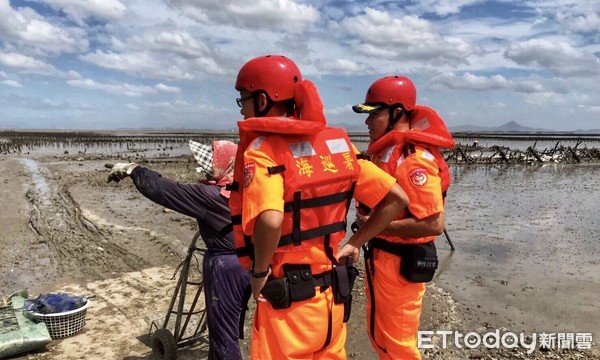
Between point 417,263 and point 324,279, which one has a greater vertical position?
point 324,279

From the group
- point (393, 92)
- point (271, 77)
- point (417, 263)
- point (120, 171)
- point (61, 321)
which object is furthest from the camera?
point (61, 321)

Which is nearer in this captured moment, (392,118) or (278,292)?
(278,292)

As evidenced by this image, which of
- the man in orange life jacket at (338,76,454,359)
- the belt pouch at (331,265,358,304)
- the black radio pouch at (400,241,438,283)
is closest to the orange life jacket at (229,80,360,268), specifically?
the belt pouch at (331,265,358,304)

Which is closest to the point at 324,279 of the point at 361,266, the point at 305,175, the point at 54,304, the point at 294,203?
the point at 294,203

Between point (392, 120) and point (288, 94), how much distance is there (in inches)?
58.8

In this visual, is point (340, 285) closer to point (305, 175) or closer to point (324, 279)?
point (324, 279)

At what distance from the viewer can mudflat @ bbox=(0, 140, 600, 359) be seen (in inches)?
205

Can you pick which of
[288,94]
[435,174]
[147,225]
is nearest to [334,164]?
[288,94]

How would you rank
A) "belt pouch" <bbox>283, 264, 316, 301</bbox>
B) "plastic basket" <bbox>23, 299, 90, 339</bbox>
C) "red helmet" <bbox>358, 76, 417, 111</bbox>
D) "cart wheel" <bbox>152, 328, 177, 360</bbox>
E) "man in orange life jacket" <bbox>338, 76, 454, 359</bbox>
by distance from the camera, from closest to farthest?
"belt pouch" <bbox>283, 264, 316, 301</bbox>, "man in orange life jacket" <bbox>338, 76, 454, 359</bbox>, "red helmet" <bbox>358, 76, 417, 111</bbox>, "cart wheel" <bbox>152, 328, 177, 360</bbox>, "plastic basket" <bbox>23, 299, 90, 339</bbox>

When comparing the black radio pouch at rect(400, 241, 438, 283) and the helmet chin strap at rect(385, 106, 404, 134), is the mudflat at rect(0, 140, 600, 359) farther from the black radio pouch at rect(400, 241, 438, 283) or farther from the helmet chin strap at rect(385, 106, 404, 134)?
the helmet chin strap at rect(385, 106, 404, 134)

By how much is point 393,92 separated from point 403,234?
1.19 m

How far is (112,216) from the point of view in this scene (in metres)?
11.9

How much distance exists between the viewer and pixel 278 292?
2.34 metres

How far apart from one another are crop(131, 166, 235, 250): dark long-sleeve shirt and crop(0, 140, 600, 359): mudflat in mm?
1864
